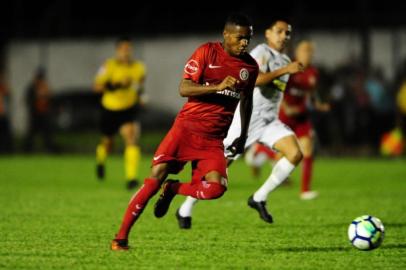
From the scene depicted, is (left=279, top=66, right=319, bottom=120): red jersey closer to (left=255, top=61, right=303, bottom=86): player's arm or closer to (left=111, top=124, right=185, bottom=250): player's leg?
(left=255, top=61, right=303, bottom=86): player's arm

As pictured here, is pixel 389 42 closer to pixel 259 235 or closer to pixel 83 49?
pixel 83 49

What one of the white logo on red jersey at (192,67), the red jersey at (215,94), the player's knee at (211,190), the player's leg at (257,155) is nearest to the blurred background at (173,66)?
the player's leg at (257,155)

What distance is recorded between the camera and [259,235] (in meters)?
→ 9.03

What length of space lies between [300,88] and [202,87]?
6264 millimetres

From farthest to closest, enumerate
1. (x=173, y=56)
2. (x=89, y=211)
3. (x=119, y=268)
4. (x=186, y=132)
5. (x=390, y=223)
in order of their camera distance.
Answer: (x=173, y=56) < (x=89, y=211) < (x=390, y=223) < (x=186, y=132) < (x=119, y=268)

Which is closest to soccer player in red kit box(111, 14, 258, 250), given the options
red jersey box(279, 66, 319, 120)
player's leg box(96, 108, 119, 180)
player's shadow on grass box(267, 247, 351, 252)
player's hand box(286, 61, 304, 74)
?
player's shadow on grass box(267, 247, 351, 252)

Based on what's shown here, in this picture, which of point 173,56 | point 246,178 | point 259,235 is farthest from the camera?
point 173,56

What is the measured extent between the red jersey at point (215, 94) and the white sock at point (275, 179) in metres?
2.19

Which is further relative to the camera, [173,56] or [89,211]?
[173,56]

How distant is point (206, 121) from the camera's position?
25.8ft

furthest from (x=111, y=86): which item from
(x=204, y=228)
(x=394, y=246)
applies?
(x=394, y=246)

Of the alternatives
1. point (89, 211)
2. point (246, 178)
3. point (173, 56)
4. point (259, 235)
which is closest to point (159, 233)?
point (259, 235)

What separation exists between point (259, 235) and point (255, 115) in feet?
5.87

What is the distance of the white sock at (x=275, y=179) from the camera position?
32.9 ft
